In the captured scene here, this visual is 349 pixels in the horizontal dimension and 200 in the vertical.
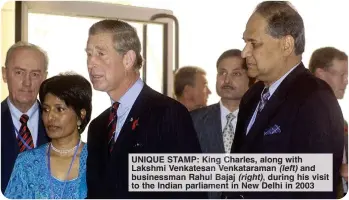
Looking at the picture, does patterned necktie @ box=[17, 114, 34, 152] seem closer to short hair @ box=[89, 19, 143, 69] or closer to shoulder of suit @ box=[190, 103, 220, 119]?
short hair @ box=[89, 19, 143, 69]

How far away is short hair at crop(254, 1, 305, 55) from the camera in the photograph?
3.13 m

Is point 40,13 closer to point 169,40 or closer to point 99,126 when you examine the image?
point 169,40

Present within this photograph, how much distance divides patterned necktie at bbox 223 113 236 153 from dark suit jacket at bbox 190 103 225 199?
34 millimetres

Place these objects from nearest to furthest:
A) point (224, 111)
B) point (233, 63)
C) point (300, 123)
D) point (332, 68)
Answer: point (300, 123), point (332, 68), point (224, 111), point (233, 63)

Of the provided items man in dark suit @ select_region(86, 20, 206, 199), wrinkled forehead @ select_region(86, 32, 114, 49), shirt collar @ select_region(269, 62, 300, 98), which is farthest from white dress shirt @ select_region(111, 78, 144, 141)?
shirt collar @ select_region(269, 62, 300, 98)

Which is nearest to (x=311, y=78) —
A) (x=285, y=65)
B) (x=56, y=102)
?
(x=285, y=65)

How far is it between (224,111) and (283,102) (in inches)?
60.8

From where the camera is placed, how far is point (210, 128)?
444cm

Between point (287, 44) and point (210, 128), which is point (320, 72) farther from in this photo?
point (287, 44)

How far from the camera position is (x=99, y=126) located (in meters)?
3.40

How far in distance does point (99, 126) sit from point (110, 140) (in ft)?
0.59

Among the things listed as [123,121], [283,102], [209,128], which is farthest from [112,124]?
[209,128]
